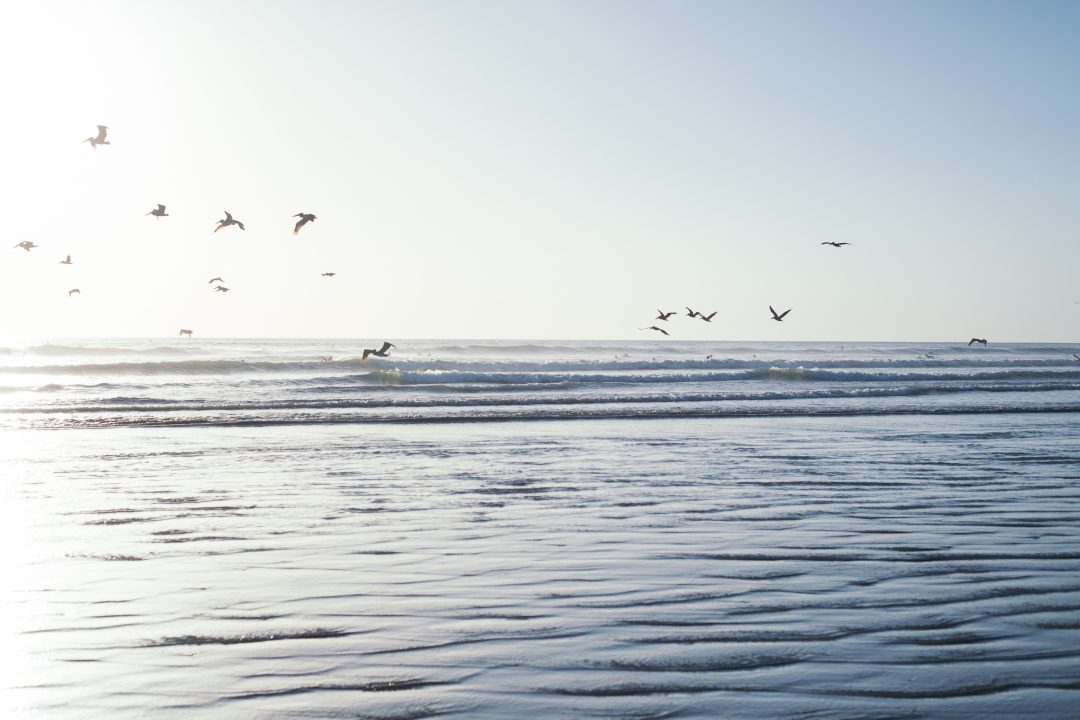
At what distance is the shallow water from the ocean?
1.0 inches

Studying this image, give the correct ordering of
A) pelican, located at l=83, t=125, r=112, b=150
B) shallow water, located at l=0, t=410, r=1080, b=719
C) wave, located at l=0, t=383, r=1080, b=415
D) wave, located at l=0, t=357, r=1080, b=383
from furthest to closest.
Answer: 1. wave, located at l=0, t=357, r=1080, b=383
2. wave, located at l=0, t=383, r=1080, b=415
3. pelican, located at l=83, t=125, r=112, b=150
4. shallow water, located at l=0, t=410, r=1080, b=719

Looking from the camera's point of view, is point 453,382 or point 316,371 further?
point 316,371

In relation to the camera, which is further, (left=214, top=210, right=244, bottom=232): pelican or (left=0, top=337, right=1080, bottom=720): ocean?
(left=214, top=210, right=244, bottom=232): pelican

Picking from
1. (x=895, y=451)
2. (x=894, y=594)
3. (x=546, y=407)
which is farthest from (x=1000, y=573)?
(x=546, y=407)

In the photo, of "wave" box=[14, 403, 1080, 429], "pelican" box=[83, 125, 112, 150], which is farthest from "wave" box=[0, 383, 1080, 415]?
"pelican" box=[83, 125, 112, 150]

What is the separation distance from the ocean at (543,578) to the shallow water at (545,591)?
26mm

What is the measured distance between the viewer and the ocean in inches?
181

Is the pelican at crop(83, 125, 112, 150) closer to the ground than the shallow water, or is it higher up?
higher up

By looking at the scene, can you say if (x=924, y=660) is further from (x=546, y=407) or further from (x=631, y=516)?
(x=546, y=407)

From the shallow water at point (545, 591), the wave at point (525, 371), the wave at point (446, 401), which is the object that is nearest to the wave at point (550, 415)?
the wave at point (446, 401)

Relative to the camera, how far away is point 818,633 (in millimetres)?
5418

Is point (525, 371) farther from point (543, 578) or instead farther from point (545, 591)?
point (545, 591)

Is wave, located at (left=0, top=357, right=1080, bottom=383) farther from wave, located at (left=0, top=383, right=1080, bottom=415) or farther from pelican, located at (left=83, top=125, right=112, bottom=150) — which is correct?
pelican, located at (left=83, top=125, right=112, bottom=150)

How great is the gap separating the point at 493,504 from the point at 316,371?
127ft
